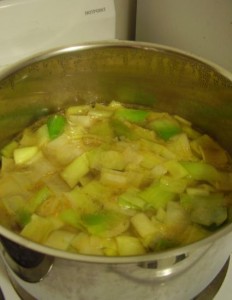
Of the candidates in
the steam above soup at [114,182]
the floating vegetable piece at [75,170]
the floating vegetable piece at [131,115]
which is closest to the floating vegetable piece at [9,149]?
the steam above soup at [114,182]

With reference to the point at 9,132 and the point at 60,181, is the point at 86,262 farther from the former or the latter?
the point at 9,132

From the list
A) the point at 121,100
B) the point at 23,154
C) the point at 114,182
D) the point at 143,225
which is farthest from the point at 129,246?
the point at 121,100

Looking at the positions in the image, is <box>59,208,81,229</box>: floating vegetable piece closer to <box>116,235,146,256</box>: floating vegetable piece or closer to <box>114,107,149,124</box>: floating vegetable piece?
<box>116,235,146,256</box>: floating vegetable piece

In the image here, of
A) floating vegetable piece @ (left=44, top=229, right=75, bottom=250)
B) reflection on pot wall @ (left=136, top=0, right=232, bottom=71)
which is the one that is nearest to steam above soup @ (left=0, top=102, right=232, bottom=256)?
floating vegetable piece @ (left=44, top=229, right=75, bottom=250)

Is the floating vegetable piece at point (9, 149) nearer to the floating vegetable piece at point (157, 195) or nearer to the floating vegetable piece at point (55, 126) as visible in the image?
the floating vegetable piece at point (55, 126)

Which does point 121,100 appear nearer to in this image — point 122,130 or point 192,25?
point 122,130

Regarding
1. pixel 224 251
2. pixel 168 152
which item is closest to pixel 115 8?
pixel 168 152

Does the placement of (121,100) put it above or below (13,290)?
above
